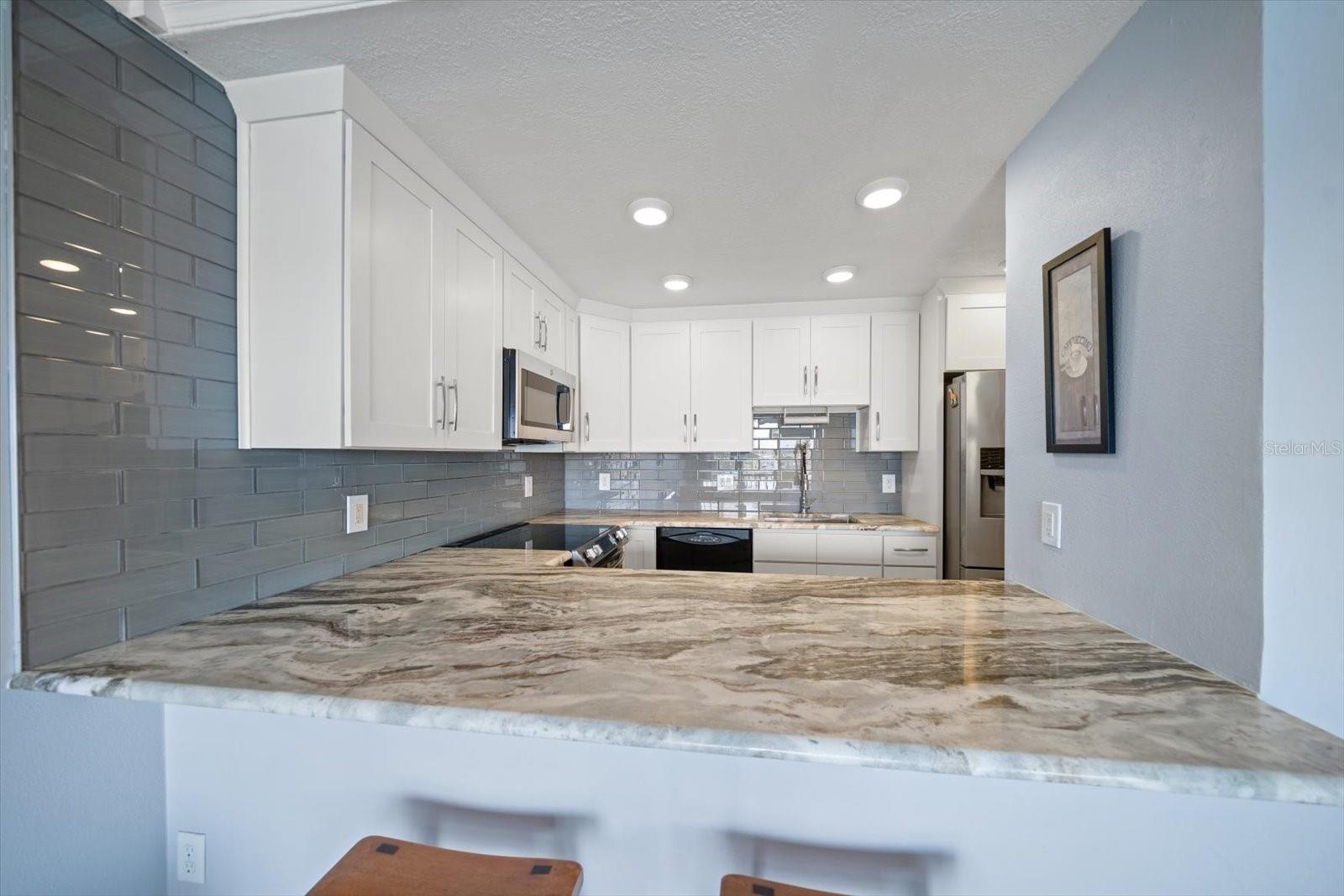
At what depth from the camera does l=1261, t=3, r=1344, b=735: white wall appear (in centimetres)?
75

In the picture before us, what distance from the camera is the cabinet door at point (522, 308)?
2.19 metres

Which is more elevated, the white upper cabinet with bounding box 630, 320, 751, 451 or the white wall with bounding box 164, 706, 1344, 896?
the white upper cabinet with bounding box 630, 320, 751, 451

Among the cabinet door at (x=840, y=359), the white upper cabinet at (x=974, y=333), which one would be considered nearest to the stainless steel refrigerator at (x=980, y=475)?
the white upper cabinet at (x=974, y=333)

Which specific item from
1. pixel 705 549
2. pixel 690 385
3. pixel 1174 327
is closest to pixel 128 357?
pixel 1174 327

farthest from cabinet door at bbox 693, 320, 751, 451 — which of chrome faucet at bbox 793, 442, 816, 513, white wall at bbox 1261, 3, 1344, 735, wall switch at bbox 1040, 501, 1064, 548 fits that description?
white wall at bbox 1261, 3, 1344, 735

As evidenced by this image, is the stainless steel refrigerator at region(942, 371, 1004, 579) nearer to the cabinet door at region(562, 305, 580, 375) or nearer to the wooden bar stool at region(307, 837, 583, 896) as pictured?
the cabinet door at region(562, 305, 580, 375)

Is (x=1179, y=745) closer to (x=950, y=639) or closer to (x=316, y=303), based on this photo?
(x=950, y=639)

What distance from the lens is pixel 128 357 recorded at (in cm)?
107

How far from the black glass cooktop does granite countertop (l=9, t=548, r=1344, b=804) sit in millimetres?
984

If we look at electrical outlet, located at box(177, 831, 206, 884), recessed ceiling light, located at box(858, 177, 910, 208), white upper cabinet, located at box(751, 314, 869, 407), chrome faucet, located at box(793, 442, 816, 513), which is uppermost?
recessed ceiling light, located at box(858, 177, 910, 208)

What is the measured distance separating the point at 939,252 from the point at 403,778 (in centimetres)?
278

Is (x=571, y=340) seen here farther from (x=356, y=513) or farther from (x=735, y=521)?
(x=356, y=513)

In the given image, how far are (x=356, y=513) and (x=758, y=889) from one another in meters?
1.51

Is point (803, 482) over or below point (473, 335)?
below
